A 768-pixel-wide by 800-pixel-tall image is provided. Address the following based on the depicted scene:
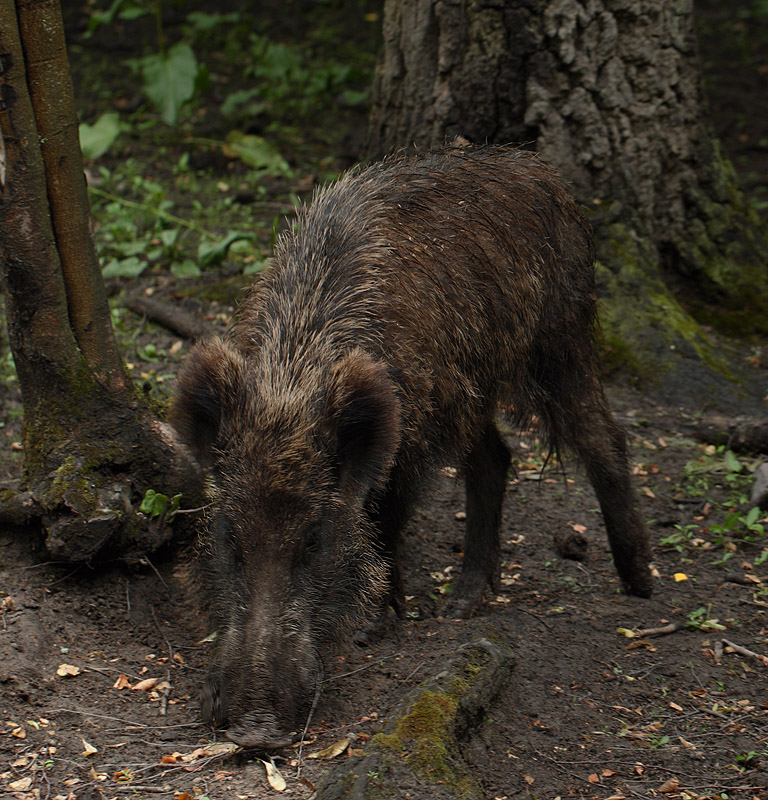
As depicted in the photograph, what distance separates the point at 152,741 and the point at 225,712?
293mm

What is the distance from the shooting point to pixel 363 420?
3535 mm

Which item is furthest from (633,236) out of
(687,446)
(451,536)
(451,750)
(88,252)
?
(451,750)

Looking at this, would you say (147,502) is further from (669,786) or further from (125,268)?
(125,268)

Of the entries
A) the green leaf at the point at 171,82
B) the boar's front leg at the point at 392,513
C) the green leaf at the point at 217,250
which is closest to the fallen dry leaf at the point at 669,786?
the boar's front leg at the point at 392,513

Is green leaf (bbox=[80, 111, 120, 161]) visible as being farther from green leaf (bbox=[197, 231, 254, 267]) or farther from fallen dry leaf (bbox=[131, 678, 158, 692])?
fallen dry leaf (bbox=[131, 678, 158, 692])

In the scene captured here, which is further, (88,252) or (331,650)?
(88,252)

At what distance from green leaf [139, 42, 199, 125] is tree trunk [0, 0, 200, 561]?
419cm

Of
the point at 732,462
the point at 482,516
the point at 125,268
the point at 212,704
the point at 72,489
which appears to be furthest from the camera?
the point at 125,268

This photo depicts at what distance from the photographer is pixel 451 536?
17.2ft

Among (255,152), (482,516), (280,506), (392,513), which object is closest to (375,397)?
(280,506)

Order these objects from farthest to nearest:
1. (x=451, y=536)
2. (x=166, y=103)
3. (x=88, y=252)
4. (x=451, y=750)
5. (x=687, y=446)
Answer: (x=166, y=103) → (x=687, y=446) → (x=451, y=536) → (x=88, y=252) → (x=451, y=750)

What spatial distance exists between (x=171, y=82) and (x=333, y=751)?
6.32 meters

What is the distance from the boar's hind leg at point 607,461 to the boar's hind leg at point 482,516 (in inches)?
12.7

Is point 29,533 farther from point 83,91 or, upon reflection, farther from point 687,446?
point 83,91
